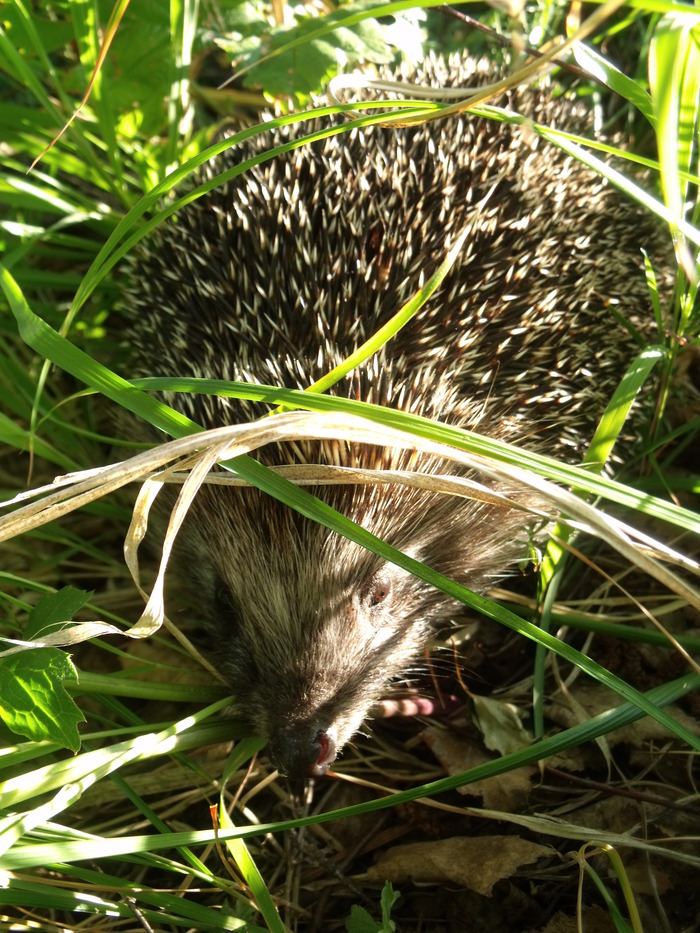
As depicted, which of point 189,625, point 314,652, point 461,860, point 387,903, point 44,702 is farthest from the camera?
point 189,625

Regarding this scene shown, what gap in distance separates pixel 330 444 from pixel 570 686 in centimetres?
112

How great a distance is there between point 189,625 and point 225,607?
38 centimetres

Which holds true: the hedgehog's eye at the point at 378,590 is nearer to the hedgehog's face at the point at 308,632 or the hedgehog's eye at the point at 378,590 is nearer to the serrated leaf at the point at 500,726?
the hedgehog's face at the point at 308,632

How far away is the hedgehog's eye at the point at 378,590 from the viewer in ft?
8.61

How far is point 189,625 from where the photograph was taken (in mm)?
3158

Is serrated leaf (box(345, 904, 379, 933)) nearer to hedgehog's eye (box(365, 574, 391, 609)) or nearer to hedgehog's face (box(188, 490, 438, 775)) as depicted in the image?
hedgehog's face (box(188, 490, 438, 775))

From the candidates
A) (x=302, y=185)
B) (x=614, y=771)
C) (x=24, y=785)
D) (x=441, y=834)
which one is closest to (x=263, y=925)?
(x=441, y=834)

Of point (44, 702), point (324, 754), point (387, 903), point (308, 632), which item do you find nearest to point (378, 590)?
point (308, 632)

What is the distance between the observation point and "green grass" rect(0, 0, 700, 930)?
201cm

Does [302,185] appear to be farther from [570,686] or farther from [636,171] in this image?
[570,686]

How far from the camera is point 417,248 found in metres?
2.68

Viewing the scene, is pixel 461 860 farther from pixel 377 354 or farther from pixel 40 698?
pixel 377 354

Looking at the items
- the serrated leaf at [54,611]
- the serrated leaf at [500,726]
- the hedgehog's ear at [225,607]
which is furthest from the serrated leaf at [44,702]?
the serrated leaf at [500,726]

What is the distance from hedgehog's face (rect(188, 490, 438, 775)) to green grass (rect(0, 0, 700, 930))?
19 centimetres
